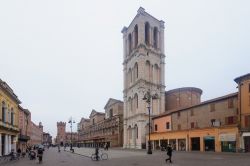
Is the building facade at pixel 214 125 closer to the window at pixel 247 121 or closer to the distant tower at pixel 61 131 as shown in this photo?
the window at pixel 247 121

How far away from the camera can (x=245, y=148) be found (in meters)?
40.6

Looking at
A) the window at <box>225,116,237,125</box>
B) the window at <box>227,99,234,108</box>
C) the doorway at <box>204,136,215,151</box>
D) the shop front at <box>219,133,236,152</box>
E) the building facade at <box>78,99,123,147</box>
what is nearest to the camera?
the shop front at <box>219,133,236,152</box>

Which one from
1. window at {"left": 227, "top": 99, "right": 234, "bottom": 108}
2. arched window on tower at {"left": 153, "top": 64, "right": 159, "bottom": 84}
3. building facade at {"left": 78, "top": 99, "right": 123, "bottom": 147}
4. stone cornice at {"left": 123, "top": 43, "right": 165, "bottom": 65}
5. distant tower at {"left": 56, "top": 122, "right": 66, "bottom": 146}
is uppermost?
stone cornice at {"left": 123, "top": 43, "right": 165, "bottom": 65}

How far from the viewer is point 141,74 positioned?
2891 inches

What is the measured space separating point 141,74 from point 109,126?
33924mm

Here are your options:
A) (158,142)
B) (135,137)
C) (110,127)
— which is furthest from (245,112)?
(110,127)

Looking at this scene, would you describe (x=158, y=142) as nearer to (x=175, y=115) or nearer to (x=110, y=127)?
(x=175, y=115)

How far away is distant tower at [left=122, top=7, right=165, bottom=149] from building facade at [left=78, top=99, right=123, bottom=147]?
11.0m

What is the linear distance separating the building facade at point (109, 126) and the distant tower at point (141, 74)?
1095 cm

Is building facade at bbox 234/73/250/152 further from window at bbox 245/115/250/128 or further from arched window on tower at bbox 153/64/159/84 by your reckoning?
arched window on tower at bbox 153/64/159/84

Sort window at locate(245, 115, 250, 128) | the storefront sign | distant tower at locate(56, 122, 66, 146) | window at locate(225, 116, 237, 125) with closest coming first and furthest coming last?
window at locate(245, 115, 250, 128) → the storefront sign → window at locate(225, 116, 237, 125) → distant tower at locate(56, 122, 66, 146)

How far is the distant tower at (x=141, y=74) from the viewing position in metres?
73.2

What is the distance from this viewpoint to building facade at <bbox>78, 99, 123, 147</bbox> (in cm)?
9336

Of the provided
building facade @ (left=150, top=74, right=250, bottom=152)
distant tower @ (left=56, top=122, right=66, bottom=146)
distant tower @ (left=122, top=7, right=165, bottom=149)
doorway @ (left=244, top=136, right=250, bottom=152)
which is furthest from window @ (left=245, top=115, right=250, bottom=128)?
distant tower @ (left=56, top=122, right=66, bottom=146)
